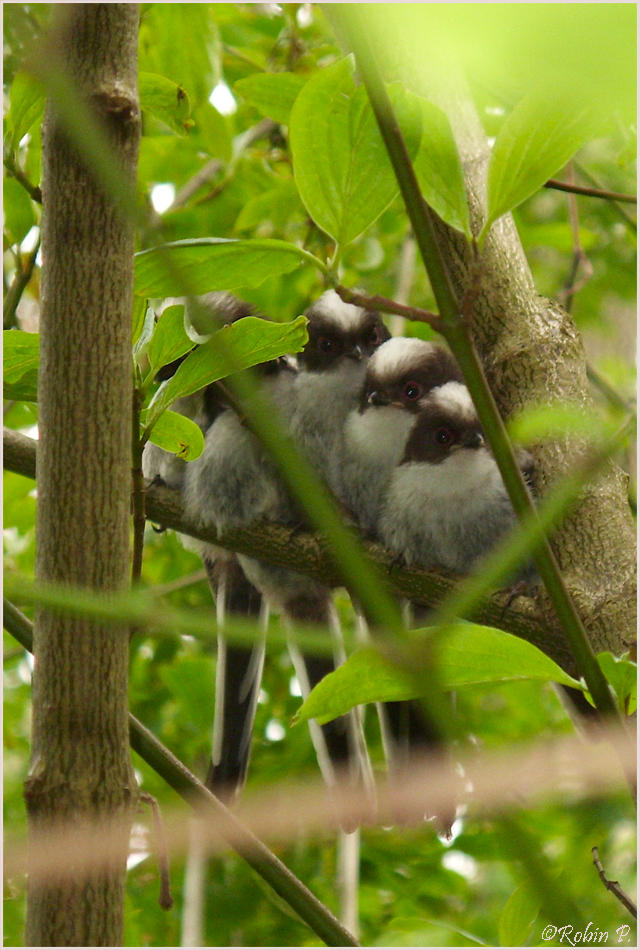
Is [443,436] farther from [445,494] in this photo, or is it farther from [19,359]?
[19,359]

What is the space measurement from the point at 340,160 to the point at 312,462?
1.35 metres

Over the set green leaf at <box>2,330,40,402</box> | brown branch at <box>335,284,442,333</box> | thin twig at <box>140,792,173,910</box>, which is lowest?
thin twig at <box>140,792,173,910</box>

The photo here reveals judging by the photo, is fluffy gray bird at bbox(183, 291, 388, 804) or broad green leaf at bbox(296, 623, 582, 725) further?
fluffy gray bird at bbox(183, 291, 388, 804)

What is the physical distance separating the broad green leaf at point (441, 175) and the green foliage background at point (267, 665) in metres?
0.50

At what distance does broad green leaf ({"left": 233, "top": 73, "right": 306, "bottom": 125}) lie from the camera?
3.44 feet

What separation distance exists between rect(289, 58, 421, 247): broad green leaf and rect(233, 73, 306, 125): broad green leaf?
419 mm

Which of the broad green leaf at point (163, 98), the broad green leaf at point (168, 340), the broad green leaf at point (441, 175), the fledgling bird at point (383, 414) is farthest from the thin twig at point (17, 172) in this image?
the fledgling bird at point (383, 414)

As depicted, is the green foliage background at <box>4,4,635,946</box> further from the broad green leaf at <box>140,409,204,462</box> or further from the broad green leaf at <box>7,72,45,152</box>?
the broad green leaf at <box>140,409,204,462</box>

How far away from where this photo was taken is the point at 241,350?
77 centimetres

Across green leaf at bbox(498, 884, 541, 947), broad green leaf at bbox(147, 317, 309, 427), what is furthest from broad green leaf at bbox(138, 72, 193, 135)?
green leaf at bbox(498, 884, 541, 947)

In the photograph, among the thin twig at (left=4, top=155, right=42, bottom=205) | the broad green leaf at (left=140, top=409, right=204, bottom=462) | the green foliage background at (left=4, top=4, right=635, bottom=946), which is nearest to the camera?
the broad green leaf at (left=140, top=409, right=204, bottom=462)

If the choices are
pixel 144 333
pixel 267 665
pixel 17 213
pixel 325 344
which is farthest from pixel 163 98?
pixel 267 665

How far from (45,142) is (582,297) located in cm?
294

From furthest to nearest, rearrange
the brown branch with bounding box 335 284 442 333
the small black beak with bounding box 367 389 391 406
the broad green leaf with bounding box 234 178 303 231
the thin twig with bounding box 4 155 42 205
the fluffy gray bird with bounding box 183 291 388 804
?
the small black beak with bounding box 367 389 391 406, the broad green leaf with bounding box 234 178 303 231, the fluffy gray bird with bounding box 183 291 388 804, the thin twig with bounding box 4 155 42 205, the brown branch with bounding box 335 284 442 333
